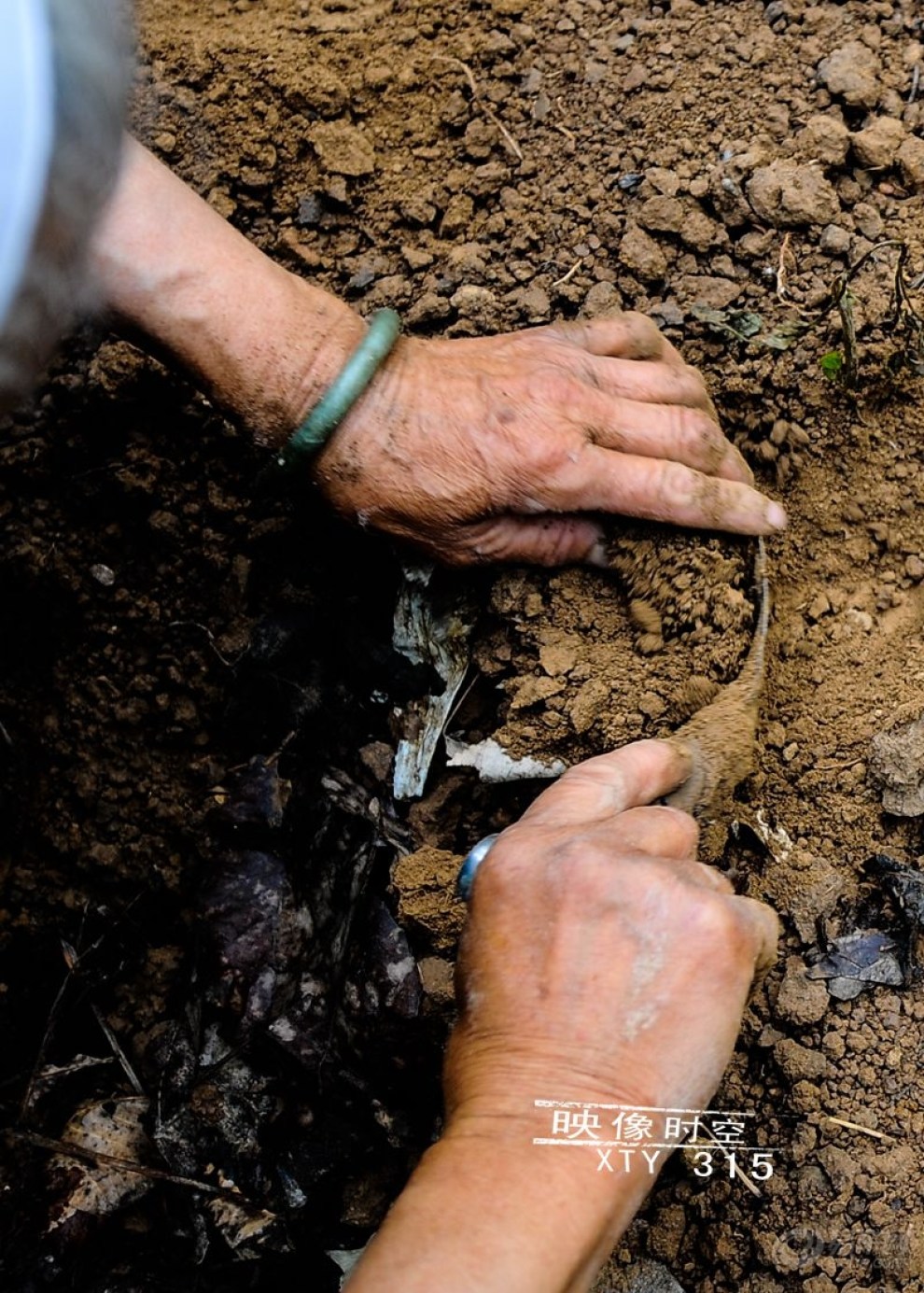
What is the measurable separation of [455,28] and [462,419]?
41.6 inches

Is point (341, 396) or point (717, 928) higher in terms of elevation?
point (341, 396)

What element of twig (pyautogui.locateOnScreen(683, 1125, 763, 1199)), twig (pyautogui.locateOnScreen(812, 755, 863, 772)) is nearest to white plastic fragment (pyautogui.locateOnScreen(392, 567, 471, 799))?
twig (pyautogui.locateOnScreen(812, 755, 863, 772))

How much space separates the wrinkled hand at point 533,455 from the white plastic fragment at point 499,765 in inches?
12.6

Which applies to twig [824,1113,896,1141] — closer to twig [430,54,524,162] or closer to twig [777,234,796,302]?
twig [777,234,796,302]

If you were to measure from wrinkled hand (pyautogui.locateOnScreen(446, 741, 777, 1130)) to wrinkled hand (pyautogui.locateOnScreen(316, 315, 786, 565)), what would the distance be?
53cm

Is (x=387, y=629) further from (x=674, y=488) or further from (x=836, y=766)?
(x=836, y=766)

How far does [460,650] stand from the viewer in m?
2.01

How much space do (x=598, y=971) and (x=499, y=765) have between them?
0.50 m

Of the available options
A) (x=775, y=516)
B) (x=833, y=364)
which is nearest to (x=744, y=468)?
(x=775, y=516)

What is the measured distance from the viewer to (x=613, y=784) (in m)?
1.58

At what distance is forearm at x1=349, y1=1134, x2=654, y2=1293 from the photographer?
121 centimetres

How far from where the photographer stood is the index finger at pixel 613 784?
1.54 m

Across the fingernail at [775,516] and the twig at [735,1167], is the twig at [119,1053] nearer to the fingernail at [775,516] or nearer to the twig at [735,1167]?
the twig at [735,1167]

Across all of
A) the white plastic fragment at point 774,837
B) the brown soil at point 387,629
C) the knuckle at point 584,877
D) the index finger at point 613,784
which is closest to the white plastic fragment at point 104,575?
the brown soil at point 387,629
